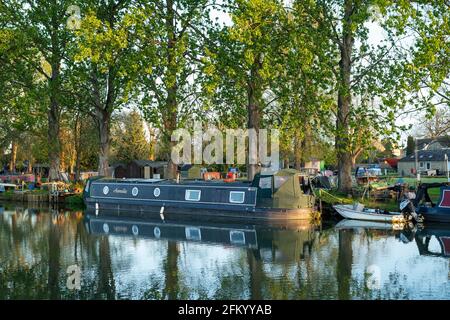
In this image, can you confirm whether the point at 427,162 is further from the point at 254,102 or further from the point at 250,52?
the point at 250,52

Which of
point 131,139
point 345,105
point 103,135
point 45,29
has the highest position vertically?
point 45,29

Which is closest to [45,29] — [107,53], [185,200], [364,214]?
[107,53]

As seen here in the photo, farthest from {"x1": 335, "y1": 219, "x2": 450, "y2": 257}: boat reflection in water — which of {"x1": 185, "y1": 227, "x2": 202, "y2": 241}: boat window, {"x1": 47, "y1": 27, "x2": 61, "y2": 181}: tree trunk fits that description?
{"x1": 47, "y1": 27, "x2": 61, "y2": 181}: tree trunk

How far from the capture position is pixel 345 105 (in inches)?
1073

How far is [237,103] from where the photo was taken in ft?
97.6

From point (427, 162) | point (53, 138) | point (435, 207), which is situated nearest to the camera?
point (435, 207)

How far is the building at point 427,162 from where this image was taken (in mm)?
66688

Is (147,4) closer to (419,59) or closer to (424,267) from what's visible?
(419,59)

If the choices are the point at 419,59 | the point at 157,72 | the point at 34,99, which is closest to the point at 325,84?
the point at 419,59

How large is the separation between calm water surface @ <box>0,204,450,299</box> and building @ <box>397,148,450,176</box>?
47.5m

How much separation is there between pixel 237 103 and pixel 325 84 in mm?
5787

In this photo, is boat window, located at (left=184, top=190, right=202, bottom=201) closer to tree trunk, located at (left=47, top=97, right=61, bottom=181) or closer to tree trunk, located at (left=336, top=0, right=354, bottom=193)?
tree trunk, located at (left=336, top=0, right=354, bottom=193)

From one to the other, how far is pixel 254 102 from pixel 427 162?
161 ft

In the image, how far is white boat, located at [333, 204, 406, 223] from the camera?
78.5 ft
